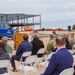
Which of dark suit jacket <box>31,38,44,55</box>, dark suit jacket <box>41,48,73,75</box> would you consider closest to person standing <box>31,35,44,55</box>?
dark suit jacket <box>31,38,44,55</box>

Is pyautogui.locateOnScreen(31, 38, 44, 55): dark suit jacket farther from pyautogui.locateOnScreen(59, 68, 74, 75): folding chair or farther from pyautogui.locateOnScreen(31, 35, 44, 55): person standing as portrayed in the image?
pyautogui.locateOnScreen(59, 68, 74, 75): folding chair

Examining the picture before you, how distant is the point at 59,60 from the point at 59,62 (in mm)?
46

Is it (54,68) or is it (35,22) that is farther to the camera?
(35,22)

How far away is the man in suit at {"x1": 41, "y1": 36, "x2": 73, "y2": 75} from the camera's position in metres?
5.35

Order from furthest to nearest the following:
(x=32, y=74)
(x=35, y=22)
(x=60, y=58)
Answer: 1. (x=35, y=22)
2. (x=32, y=74)
3. (x=60, y=58)

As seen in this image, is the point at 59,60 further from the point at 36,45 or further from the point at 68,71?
the point at 36,45

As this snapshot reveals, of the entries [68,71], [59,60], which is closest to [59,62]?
[59,60]

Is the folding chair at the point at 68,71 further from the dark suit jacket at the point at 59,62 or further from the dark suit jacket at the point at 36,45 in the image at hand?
the dark suit jacket at the point at 36,45

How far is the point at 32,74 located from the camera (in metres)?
10.2

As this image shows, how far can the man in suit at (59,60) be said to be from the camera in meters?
5.35

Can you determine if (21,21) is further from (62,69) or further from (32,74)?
(62,69)

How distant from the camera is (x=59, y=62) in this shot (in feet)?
17.7

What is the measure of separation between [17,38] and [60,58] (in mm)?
14800

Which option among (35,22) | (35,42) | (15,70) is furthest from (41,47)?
(35,22)
